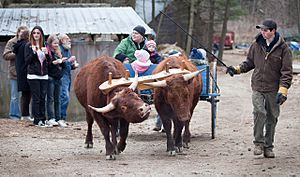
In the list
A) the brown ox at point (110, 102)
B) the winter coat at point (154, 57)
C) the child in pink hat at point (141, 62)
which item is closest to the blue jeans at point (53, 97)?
the winter coat at point (154, 57)

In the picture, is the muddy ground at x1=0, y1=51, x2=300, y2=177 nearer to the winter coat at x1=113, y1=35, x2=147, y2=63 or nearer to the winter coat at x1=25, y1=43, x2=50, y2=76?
the winter coat at x1=25, y1=43, x2=50, y2=76

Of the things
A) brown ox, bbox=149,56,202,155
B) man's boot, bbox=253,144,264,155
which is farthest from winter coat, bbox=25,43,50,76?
A: man's boot, bbox=253,144,264,155

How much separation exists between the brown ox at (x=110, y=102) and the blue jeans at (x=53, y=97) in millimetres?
2888

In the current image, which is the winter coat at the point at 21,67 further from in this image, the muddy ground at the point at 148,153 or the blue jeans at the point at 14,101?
the muddy ground at the point at 148,153

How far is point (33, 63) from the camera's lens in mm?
14617

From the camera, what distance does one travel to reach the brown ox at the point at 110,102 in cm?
1062

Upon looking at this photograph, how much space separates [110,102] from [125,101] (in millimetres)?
266

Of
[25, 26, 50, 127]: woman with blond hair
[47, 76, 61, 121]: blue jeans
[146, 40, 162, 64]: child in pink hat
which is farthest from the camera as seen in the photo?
[47, 76, 61, 121]: blue jeans

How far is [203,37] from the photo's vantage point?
52.2m

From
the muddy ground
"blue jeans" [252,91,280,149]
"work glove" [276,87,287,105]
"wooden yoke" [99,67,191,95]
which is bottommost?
the muddy ground

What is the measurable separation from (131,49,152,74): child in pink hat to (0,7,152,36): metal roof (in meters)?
6.35

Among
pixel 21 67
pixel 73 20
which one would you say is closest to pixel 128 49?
pixel 21 67

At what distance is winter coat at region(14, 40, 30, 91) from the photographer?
1523cm

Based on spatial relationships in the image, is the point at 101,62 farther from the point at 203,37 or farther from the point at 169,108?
the point at 203,37
